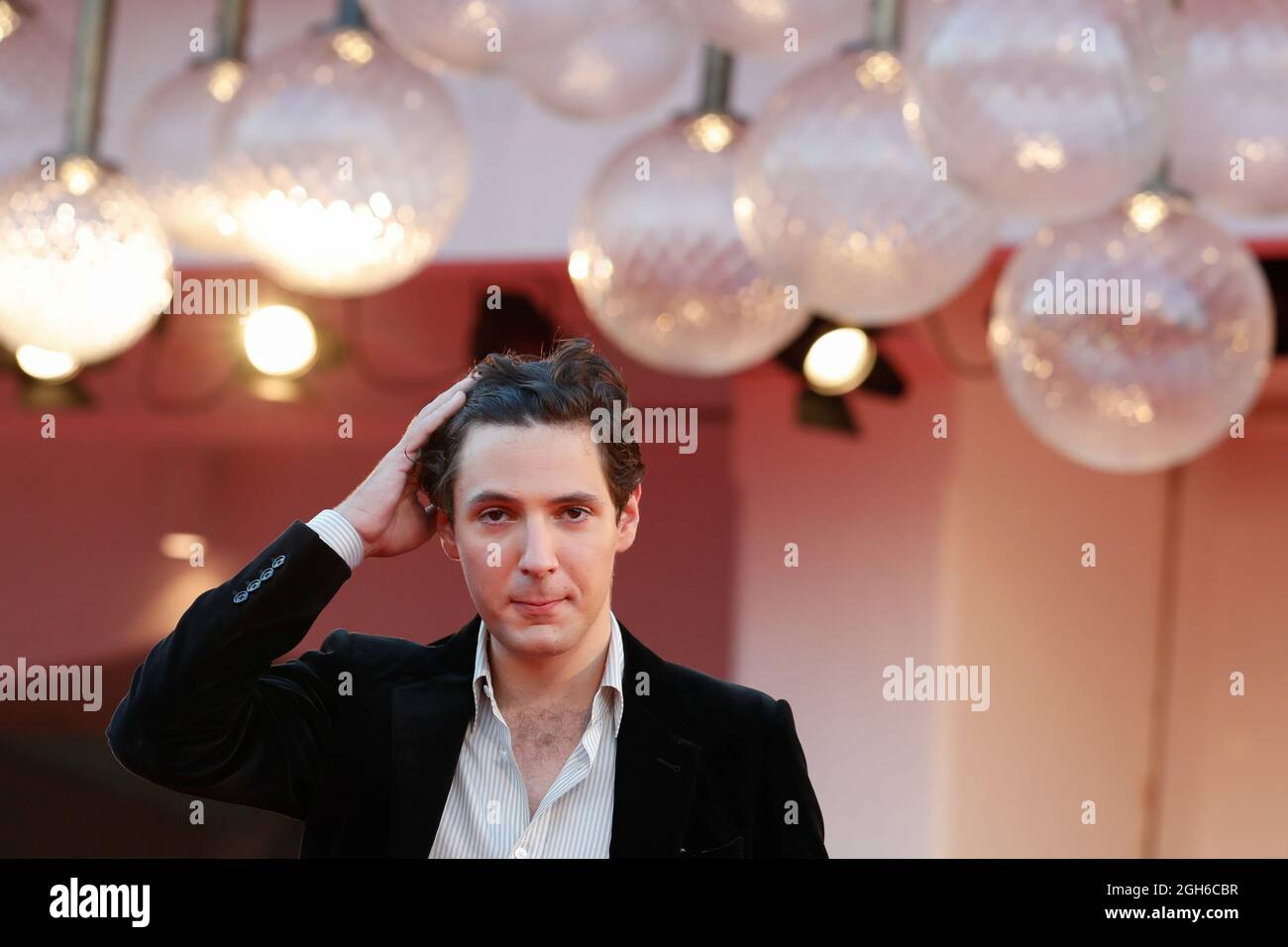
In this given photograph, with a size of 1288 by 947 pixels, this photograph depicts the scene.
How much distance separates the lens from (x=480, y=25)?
115 cm

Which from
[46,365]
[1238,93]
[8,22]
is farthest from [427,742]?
[46,365]

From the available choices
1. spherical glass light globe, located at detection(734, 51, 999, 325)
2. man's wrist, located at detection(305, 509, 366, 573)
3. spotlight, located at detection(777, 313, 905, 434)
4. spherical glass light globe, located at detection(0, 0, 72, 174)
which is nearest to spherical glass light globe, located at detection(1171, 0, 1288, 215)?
spherical glass light globe, located at detection(734, 51, 999, 325)

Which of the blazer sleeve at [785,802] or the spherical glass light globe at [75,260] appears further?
the spherical glass light globe at [75,260]

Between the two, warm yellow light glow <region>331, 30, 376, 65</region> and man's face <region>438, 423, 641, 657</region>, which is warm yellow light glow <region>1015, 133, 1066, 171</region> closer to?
man's face <region>438, 423, 641, 657</region>

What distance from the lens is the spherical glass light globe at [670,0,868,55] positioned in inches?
48.3

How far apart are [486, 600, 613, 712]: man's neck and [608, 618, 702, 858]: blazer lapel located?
0.10 ft

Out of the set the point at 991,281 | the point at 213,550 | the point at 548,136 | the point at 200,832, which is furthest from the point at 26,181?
the point at 200,832

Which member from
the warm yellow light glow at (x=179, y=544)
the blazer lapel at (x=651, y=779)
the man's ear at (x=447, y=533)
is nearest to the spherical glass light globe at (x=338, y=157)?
the man's ear at (x=447, y=533)

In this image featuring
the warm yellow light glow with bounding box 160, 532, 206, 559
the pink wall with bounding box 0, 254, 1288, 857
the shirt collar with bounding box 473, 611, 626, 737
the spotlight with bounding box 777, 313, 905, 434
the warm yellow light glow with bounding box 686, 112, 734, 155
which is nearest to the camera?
the shirt collar with bounding box 473, 611, 626, 737

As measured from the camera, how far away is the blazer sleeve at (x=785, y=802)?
48.1 inches

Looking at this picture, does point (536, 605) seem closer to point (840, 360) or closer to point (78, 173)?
point (78, 173)

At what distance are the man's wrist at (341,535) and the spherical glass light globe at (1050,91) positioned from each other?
1.92ft

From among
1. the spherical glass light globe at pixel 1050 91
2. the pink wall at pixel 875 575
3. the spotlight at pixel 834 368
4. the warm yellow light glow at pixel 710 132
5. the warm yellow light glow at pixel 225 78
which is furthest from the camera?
the pink wall at pixel 875 575

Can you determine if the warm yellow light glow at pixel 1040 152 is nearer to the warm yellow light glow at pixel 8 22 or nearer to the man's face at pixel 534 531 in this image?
the man's face at pixel 534 531
